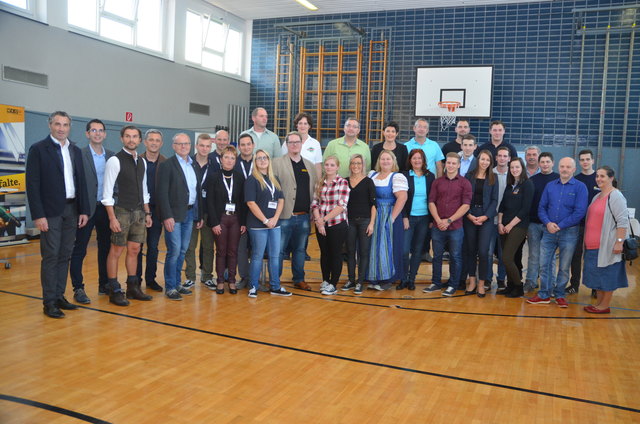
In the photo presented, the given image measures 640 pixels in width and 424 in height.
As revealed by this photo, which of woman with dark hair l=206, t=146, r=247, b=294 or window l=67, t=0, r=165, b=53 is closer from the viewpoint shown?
woman with dark hair l=206, t=146, r=247, b=294

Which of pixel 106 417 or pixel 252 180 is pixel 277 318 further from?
pixel 106 417

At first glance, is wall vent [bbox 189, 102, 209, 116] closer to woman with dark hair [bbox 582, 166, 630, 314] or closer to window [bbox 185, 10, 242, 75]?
window [bbox 185, 10, 242, 75]

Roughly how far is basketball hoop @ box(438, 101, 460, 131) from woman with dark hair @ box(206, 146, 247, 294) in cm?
701

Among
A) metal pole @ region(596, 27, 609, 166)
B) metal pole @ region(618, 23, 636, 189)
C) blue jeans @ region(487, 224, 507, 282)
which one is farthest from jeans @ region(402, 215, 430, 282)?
metal pole @ region(618, 23, 636, 189)

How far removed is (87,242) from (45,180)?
2.72ft

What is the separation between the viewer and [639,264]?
7.95m

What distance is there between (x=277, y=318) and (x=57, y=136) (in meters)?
2.16

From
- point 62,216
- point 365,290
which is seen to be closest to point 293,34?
point 365,290

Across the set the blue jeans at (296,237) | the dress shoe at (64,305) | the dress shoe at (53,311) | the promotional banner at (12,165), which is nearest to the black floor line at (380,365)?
the dress shoe at (64,305)

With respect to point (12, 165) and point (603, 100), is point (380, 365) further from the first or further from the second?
point (603, 100)

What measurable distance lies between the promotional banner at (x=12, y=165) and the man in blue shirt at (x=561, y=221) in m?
6.69

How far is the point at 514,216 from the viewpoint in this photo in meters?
5.10

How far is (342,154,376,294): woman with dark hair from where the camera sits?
201 inches

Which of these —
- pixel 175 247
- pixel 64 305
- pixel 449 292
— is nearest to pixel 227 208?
pixel 175 247
